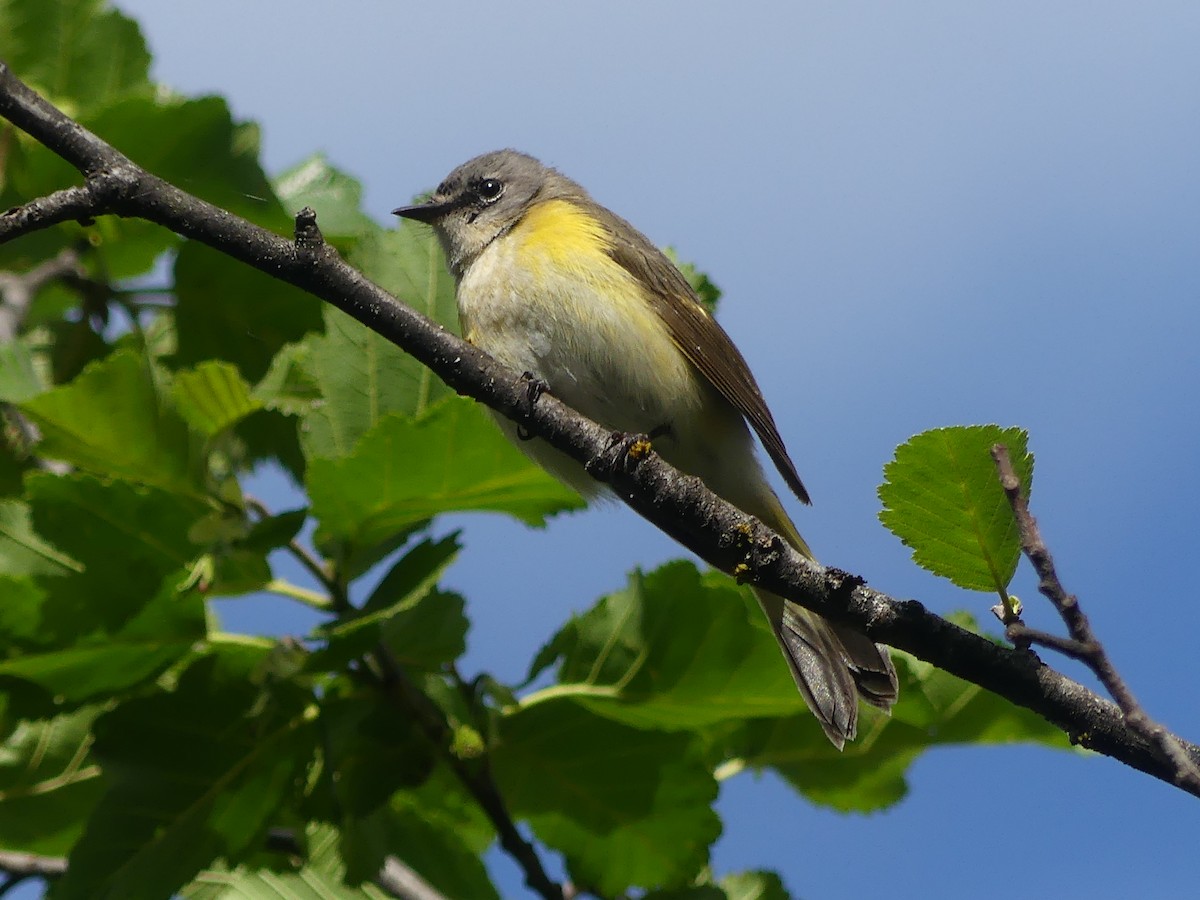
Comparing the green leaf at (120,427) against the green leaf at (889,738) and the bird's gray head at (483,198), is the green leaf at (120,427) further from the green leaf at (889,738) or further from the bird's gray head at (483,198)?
the green leaf at (889,738)

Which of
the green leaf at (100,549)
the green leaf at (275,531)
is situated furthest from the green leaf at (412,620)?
the green leaf at (100,549)

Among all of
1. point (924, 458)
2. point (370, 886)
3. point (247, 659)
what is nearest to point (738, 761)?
point (370, 886)

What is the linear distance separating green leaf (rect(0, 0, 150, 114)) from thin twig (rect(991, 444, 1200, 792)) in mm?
3020

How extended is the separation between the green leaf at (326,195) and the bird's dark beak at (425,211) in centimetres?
50

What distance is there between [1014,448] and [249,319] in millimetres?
2524

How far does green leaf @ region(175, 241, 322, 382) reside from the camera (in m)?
3.74

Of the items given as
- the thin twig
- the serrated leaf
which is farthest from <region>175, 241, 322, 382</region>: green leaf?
the thin twig

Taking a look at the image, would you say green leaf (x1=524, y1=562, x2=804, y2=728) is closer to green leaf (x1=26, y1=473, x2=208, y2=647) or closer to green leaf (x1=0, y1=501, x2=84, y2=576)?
green leaf (x1=26, y1=473, x2=208, y2=647)

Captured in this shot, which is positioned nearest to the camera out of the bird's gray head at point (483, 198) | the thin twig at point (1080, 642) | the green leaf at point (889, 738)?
the thin twig at point (1080, 642)

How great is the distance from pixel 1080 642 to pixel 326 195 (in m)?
Answer: 2.76

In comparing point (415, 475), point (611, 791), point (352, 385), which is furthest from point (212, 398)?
point (611, 791)

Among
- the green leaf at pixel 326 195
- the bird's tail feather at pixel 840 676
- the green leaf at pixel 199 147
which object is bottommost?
the bird's tail feather at pixel 840 676

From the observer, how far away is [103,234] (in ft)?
12.9

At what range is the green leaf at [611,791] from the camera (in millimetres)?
3035
